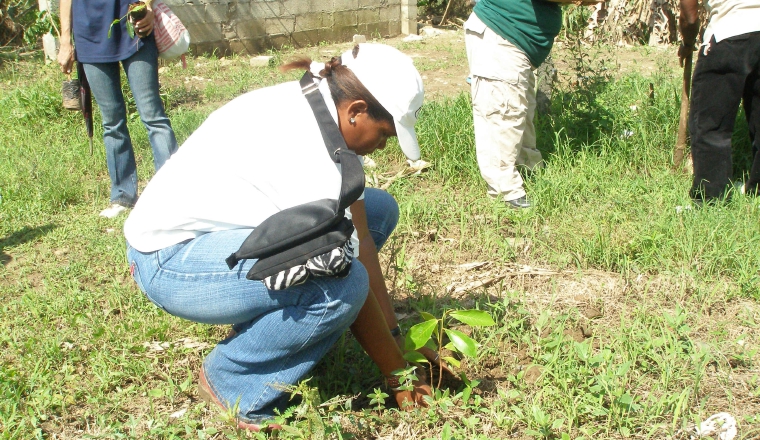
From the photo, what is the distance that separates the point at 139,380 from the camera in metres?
2.66

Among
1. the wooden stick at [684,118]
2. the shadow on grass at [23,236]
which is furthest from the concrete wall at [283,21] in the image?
the wooden stick at [684,118]

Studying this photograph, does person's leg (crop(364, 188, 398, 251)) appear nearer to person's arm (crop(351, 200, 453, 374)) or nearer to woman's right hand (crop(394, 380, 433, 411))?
person's arm (crop(351, 200, 453, 374))

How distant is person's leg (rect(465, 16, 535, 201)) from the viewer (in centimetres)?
396

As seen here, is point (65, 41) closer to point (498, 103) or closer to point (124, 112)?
point (124, 112)

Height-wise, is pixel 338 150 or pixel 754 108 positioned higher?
pixel 338 150

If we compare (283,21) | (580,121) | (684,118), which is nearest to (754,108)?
(684,118)

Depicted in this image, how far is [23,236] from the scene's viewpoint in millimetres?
3994

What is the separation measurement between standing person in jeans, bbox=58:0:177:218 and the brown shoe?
2.10m

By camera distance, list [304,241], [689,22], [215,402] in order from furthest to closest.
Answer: [689,22] → [215,402] → [304,241]

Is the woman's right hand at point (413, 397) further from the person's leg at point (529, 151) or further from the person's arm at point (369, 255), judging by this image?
the person's leg at point (529, 151)

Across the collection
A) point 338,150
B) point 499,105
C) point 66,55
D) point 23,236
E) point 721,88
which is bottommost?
point 23,236

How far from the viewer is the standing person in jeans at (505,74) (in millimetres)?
3914

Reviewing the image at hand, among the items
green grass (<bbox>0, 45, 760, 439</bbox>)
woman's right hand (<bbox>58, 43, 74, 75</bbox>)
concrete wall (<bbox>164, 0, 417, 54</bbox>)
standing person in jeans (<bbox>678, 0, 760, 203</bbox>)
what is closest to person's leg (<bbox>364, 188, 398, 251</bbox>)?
green grass (<bbox>0, 45, 760, 439</bbox>)

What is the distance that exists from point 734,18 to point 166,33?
307cm
